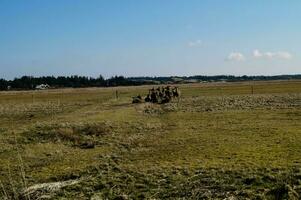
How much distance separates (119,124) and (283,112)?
49.9ft

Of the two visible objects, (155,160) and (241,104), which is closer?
(155,160)

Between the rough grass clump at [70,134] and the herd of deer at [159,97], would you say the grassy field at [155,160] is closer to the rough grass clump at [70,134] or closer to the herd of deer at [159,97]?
the rough grass clump at [70,134]

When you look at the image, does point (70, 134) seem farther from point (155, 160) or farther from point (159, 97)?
point (159, 97)

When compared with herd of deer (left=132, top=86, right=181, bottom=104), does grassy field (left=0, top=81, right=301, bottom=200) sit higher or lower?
lower

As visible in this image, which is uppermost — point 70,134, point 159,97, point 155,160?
point 159,97

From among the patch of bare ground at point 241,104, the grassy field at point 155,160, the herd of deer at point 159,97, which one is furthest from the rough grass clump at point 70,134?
the herd of deer at point 159,97

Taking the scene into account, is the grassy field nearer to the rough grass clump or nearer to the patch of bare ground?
the rough grass clump

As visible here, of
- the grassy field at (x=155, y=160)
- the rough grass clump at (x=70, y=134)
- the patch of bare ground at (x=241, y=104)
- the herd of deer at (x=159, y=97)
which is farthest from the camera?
the herd of deer at (x=159, y=97)

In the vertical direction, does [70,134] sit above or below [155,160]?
above

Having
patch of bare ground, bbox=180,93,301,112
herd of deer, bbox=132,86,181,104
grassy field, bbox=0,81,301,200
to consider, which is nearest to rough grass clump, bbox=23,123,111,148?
grassy field, bbox=0,81,301,200

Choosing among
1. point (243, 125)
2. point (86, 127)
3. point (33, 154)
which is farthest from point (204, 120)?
point (33, 154)

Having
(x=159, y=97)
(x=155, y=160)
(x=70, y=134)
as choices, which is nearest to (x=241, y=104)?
(x=159, y=97)

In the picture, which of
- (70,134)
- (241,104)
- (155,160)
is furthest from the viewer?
(241,104)

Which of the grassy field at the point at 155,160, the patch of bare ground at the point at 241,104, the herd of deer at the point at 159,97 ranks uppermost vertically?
the herd of deer at the point at 159,97
